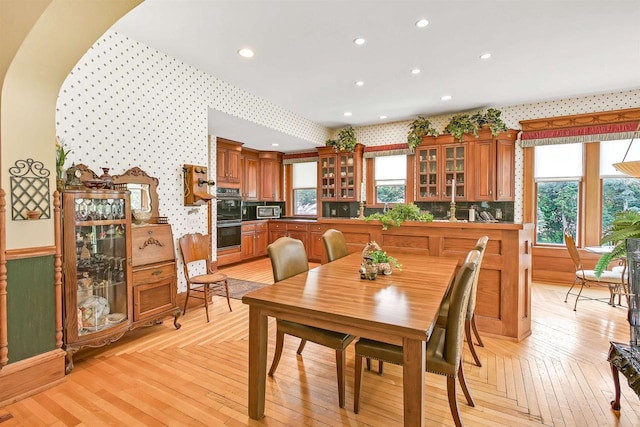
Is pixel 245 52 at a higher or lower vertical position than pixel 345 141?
higher

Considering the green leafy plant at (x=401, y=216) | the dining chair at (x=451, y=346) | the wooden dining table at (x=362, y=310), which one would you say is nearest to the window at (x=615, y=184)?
the green leafy plant at (x=401, y=216)

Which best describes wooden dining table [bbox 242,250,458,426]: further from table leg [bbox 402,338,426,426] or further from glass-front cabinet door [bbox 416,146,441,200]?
glass-front cabinet door [bbox 416,146,441,200]

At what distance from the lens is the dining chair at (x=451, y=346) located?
155 cm

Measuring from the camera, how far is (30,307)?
217 cm

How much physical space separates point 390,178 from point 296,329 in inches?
195

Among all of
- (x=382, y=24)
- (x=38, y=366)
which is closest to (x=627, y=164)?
(x=382, y=24)

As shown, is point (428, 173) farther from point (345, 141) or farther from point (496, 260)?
point (496, 260)

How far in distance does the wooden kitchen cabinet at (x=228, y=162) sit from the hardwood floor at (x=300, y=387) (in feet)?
11.4

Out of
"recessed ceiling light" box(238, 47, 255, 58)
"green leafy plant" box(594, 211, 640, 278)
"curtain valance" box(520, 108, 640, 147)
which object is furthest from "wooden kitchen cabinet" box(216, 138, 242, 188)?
"green leafy plant" box(594, 211, 640, 278)

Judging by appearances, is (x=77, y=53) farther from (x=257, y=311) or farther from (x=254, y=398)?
(x=254, y=398)

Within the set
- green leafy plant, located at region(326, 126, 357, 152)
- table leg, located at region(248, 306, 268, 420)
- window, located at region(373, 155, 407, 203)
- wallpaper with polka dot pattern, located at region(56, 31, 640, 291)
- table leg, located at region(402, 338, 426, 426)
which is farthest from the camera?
green leafy plant, located at region(326, 126, 357, 152)

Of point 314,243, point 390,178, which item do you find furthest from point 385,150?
point 314,243

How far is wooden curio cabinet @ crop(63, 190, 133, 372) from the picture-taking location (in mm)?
2363

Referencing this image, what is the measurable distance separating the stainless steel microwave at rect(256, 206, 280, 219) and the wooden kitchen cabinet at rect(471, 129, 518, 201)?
4.38 metres
